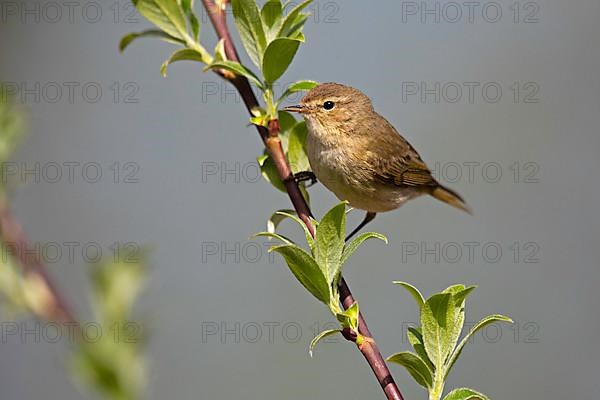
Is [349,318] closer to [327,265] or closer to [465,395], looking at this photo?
[327,265]

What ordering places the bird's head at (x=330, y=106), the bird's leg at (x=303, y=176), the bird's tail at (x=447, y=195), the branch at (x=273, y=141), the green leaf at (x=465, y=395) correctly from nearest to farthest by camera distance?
1. the green leaf at (x=465, y=395)
2. the branch at (x=273, y=141)
3. the bird's leg at (x=303, y=176)
4. the bird's head at (x=330, y=106)
5. the bird's tail at (x=447, y=195)

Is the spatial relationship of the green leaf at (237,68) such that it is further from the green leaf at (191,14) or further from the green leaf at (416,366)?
the green leaf at (416,366)

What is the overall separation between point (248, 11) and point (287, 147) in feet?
1.66

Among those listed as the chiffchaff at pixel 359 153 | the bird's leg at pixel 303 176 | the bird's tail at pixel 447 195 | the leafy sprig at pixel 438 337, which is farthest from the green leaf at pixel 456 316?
the bird's tail at pixel 447 195

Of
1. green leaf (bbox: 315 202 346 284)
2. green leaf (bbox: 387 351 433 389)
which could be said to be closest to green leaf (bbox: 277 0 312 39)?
green leaf (bbox: 315 202 346 284)

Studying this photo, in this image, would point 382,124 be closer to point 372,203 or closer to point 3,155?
point 372,203

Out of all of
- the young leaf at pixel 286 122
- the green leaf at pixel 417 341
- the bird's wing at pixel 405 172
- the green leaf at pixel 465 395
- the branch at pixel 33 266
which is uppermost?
the branch at pixel 33 266

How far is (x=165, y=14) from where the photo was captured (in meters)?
1.67

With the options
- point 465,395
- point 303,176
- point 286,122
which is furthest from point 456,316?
point 303,176

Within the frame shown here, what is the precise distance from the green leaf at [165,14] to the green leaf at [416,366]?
0.90 metres

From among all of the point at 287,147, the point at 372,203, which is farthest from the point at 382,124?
the point at 287,147

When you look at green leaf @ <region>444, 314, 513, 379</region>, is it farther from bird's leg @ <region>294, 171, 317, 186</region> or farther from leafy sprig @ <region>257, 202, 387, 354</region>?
bird's leg @ <region>294, 171, 317, 186</region>

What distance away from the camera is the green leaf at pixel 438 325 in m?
1.36

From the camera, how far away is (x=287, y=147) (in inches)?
80.0
